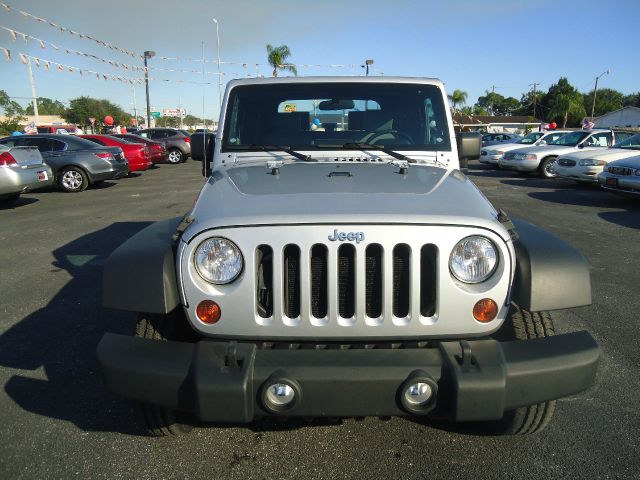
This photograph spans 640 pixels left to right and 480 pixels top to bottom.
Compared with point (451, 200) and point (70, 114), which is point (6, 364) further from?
point (70, 114)

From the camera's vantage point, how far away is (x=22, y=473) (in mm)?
2453

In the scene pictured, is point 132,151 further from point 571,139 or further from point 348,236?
point 348,236

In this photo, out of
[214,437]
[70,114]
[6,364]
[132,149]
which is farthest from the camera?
[70,114]

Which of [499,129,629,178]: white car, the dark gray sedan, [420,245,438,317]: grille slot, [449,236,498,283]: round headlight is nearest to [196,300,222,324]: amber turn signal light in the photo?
[420,245,438,317]: grille slot

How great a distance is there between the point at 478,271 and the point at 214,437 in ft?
5.29

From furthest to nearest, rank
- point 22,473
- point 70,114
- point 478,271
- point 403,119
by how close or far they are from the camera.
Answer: point 70,114 < point 403,119 < point 22,473 < point 478,271

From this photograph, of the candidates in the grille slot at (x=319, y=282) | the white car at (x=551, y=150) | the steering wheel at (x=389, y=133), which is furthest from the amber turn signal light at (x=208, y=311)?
the white car at (x=551, y=150)

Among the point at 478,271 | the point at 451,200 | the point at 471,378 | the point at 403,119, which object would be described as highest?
the point at 403,119

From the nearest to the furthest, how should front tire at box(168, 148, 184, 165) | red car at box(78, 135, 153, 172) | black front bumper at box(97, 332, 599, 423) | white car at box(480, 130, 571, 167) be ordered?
black front bumper at box(97, 332, 599, 423), red car at box(78, 135, 153, 172), white car at box(480, 130, 571, 167), front tire at box(168, 148, 184, 165)

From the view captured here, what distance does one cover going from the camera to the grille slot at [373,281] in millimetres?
2217

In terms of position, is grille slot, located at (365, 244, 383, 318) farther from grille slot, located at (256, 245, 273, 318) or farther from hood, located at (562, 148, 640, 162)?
hood, located at (562, 148, 640, 162)

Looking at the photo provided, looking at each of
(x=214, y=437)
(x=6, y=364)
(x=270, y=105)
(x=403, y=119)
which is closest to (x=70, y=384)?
(x=6, y=364)

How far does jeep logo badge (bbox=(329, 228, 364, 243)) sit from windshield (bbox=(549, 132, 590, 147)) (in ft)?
54.3

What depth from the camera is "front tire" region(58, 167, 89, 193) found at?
13.0m
